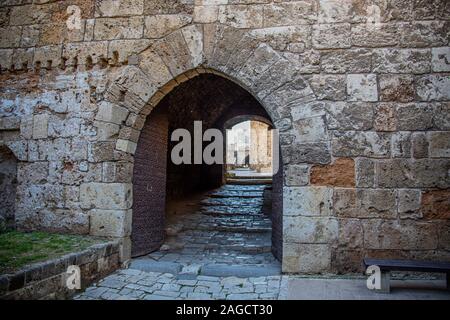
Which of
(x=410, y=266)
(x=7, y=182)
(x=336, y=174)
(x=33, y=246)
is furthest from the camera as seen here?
(x=7, y=182)

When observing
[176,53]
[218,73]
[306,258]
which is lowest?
[306,258]

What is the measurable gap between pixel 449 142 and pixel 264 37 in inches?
86.6

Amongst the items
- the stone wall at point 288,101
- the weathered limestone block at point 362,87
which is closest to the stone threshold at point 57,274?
the stone wall at point 288,101

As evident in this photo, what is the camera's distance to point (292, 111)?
357cm

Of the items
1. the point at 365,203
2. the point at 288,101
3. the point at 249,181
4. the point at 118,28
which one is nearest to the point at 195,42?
the point at 118,28

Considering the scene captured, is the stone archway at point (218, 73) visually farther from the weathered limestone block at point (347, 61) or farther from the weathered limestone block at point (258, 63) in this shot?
the weathered limestone block at point (347, 61)

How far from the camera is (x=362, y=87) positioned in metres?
3.49

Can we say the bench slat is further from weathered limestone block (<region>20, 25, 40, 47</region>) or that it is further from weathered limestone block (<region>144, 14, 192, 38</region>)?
weathered limestone block (<region>20, 25, 40, 47</region>)

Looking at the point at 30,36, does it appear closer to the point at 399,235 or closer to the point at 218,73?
the point at 218,73

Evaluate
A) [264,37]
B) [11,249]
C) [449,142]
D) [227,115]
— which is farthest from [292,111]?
[227,115]

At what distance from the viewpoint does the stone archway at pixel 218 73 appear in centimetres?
354

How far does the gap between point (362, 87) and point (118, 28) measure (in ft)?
9.42
